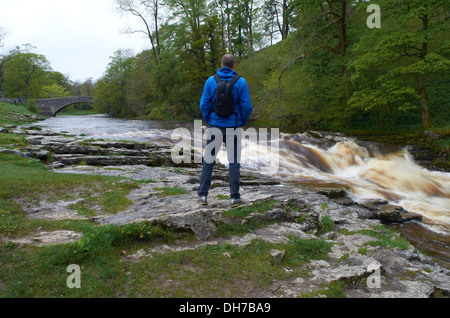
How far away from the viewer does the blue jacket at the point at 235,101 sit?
5.18 m

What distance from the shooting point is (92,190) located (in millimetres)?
6523

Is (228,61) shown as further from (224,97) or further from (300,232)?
(300,232)

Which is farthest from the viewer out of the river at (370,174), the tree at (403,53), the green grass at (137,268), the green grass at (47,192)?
the tree at (403,53)

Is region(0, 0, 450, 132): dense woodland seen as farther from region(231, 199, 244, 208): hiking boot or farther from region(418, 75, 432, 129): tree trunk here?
region(231, 199, 244, 208): hiking boot

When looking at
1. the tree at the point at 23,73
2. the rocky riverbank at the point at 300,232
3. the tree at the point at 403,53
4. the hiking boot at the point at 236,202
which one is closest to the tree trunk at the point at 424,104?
the tree at the point at 403,53

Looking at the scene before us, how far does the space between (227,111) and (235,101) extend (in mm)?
239

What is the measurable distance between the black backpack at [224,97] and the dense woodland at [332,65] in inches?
617

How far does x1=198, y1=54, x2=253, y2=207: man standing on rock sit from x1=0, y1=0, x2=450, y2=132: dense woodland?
1546cm

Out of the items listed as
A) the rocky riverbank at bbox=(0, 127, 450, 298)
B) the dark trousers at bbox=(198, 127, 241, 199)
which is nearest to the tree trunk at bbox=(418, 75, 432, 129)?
the rocky riverbank at bbox=(0, 127, 450, 298)

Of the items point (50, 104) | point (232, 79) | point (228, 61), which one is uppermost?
point (50, 104)

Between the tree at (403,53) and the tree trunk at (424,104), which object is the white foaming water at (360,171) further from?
the tree trunk at (424,104)

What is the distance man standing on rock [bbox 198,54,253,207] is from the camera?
5125mm

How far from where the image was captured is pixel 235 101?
5.21 metres

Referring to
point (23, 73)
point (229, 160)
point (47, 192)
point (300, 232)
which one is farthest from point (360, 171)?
point (23, 73)
